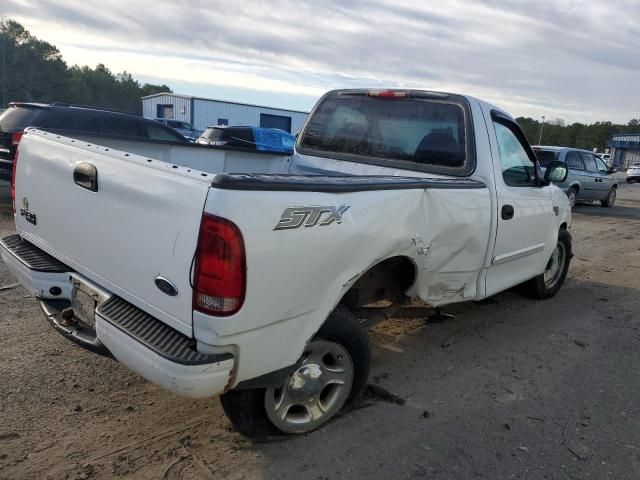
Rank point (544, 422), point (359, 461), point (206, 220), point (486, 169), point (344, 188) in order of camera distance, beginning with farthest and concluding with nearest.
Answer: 1. point (486, 169)
2. point (544, 422)
3. point (359, 461)
4. point (344, 188)
5. point (206, 220)

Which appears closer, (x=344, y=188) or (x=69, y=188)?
(x=344, y=188)

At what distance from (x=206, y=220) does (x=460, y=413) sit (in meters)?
2.18

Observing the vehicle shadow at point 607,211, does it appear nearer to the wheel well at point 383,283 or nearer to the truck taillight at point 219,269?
the wheel well at point 383,283

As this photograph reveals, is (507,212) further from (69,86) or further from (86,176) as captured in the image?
(69,86)

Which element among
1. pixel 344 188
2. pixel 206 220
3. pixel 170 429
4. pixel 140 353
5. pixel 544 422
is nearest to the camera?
pixel 206 220

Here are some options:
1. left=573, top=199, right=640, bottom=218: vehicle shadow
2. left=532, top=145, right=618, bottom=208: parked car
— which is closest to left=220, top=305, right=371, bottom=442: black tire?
left=532, top=145, right=618, bottom=208: parked car

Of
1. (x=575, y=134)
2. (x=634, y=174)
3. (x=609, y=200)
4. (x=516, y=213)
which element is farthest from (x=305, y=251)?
(x=575, y=134)

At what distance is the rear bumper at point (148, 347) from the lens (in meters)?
2.21

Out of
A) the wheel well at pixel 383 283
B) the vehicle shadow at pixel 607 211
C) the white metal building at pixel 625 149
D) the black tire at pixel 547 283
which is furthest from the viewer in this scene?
the white metal building at pixel 625 149

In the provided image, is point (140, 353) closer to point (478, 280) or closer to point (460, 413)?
point (460, 413)

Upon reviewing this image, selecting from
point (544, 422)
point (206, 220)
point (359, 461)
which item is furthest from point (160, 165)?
point (544, 422)

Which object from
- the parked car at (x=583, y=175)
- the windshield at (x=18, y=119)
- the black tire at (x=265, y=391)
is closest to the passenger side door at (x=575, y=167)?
the parked car at (x=583, y=175)

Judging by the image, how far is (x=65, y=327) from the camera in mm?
2863

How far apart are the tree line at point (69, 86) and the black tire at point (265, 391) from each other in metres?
46.2
